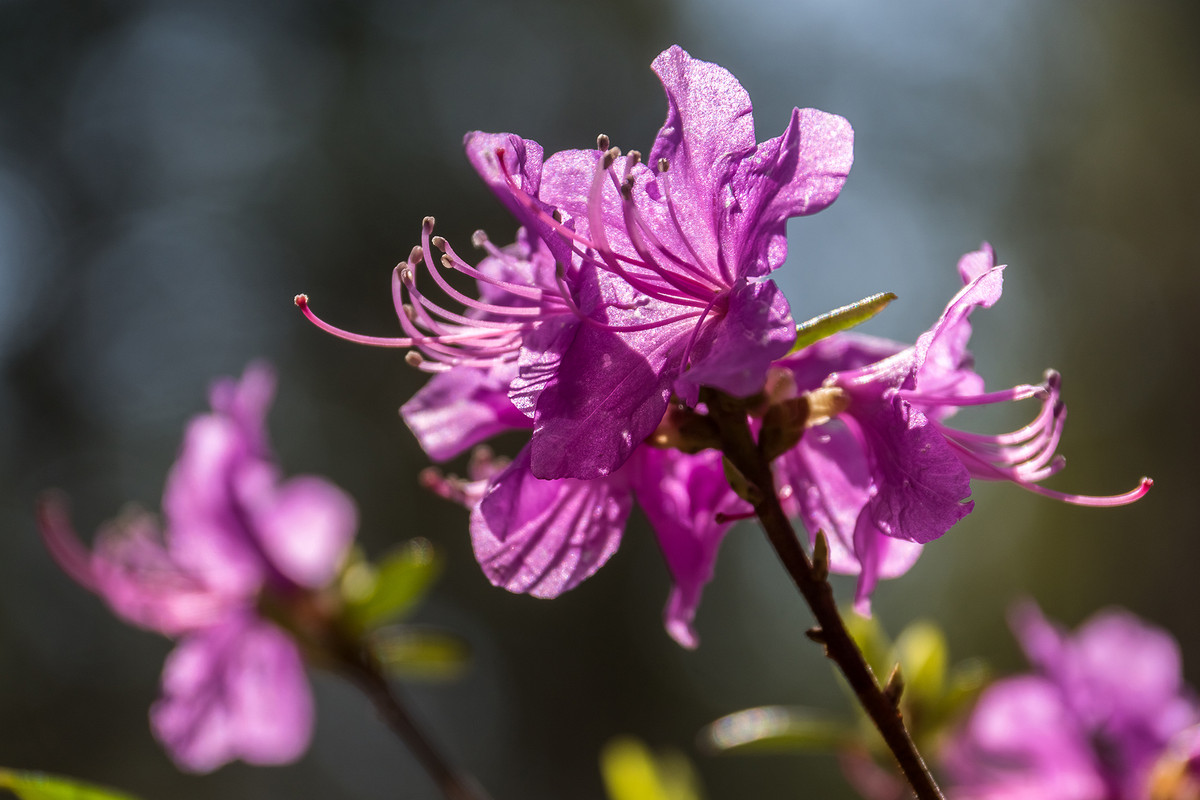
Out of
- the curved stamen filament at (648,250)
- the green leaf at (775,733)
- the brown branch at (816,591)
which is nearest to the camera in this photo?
the brown branch at (816,591)

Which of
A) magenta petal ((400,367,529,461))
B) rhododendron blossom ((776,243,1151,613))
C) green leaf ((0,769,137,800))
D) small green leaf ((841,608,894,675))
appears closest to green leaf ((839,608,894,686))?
small green leaf ((841,608,894,675))

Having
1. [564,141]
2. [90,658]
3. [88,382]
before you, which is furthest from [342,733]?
[564,141]

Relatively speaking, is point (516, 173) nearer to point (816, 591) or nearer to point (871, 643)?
point (816, 591)

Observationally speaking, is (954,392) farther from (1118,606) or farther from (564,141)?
(564,141)

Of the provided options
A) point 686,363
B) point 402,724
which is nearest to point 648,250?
point 686,363

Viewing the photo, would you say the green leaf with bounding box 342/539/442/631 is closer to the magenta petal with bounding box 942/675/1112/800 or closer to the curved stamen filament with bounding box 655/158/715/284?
the curved stamen filament with bounding box 655/158/715/284

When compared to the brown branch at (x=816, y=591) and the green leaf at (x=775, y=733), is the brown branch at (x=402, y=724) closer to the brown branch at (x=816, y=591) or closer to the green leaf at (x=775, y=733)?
the green leaf at (x=775, y=733)

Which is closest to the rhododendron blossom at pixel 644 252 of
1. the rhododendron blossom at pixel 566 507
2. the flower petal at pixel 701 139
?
the flower petal at pixel 701 139
